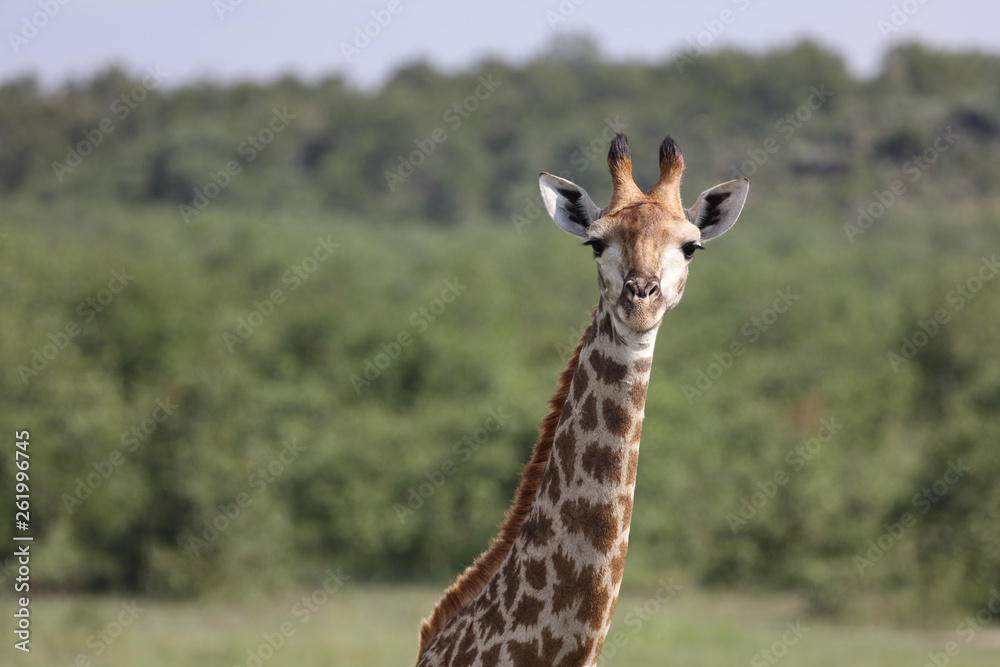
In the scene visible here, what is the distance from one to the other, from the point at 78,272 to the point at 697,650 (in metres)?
36.2

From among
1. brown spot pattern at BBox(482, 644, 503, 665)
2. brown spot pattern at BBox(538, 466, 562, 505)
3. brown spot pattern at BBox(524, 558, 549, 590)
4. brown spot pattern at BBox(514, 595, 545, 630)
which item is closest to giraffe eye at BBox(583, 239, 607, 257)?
brown spot pattern at BBox(538, 466, 562, 505)

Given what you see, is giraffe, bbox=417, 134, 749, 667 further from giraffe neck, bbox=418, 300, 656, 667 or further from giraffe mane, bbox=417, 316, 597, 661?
giraffe mane, bbox=417, 316, 597, 661

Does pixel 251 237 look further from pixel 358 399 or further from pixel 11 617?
pixel 11 617

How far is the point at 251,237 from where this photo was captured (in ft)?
230

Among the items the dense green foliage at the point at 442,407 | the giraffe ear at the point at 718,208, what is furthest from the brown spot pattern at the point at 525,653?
the dense green foliage at the point at 442,407

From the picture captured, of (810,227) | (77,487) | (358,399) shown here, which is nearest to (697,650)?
(77,487)

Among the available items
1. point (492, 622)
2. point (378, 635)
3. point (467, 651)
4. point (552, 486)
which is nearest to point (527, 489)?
point (552, 486)

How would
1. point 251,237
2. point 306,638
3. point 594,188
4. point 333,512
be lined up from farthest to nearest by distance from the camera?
1. point 594,188
2. point 251,237
3. point 333,512
4. point 306,638

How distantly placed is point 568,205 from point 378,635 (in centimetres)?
2168

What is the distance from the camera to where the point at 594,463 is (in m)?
5.34

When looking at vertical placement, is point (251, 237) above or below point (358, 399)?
above

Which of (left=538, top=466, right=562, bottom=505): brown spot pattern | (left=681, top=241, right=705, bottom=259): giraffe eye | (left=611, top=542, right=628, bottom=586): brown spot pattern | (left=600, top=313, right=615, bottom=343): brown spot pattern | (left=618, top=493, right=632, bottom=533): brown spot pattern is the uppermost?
(left=681, top=241, right=705, bottom=259): giraffe eye

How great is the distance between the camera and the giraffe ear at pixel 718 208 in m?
5.73

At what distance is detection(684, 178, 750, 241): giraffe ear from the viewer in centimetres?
573
